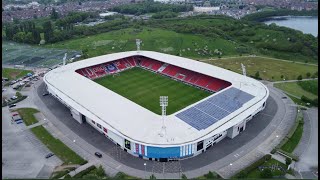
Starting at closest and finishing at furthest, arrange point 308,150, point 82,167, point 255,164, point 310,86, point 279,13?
point 255,164
point 82,167
point 308,150
point 310,86
point 279,13

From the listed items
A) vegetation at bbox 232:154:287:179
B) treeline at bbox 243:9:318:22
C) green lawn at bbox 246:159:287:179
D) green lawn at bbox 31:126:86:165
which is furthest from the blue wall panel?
treeline at bbox 243:9:318:22

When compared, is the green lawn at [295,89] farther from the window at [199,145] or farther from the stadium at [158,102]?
the window at [199,145]

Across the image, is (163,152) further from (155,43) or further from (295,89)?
(155,43)

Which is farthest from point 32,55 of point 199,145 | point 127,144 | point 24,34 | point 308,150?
point 308,150

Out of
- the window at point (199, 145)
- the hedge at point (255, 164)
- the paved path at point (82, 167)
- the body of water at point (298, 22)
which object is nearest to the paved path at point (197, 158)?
the paved path at point (82, 167)

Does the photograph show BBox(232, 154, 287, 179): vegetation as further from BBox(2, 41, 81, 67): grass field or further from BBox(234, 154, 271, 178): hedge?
BBox(2, 41, 81, 67): grass field

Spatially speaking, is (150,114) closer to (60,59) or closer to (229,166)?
(229,166)

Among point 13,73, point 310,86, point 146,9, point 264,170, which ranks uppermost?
point 146,9

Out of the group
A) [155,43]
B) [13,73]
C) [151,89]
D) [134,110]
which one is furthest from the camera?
[155,43]
